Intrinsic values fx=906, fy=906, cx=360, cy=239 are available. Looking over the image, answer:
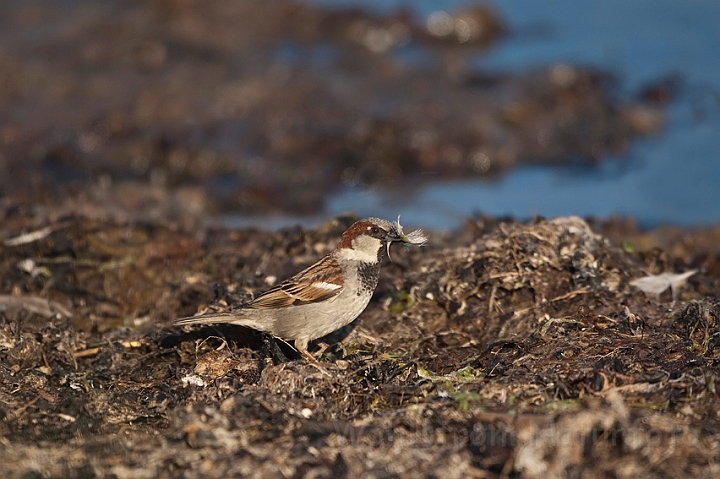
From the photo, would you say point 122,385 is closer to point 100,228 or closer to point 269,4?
point 100,228

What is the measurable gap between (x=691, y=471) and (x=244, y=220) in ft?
27.8

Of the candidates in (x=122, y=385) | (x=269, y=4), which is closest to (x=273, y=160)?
(x=269, y=4)

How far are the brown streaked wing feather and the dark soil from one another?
14.2 inches

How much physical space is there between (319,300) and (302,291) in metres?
0.16

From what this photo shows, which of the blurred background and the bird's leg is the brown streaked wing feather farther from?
the blurred background

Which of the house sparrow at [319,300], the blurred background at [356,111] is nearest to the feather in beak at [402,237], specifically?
the house sparrow at [319,300]

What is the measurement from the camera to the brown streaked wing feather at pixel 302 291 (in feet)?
21.0

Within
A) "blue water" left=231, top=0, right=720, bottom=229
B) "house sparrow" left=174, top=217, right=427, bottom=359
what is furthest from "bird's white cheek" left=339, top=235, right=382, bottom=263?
"blue water" left=231, top=0, right=720, bottom=229

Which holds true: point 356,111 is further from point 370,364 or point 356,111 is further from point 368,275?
point 370,364

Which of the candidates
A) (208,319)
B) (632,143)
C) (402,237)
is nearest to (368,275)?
(402,237)

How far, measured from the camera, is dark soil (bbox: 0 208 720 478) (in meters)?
4.58

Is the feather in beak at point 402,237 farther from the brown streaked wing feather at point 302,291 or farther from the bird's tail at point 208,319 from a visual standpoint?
the bird's tail at point 208,319

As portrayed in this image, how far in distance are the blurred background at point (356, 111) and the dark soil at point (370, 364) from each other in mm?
2796

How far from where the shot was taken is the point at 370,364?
5836 mm
